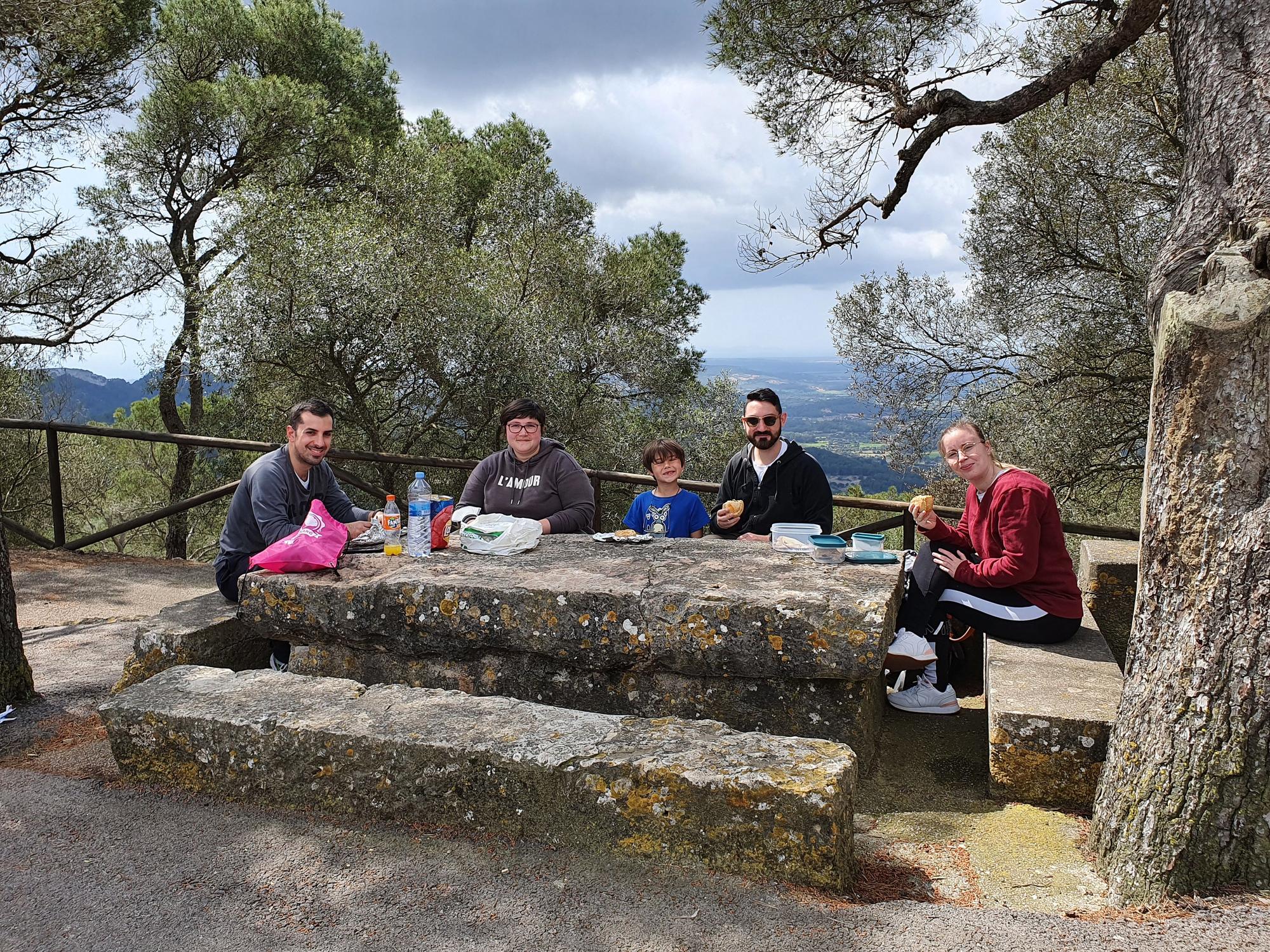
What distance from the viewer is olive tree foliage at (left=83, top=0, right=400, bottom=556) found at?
13.1m

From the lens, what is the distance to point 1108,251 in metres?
9.04

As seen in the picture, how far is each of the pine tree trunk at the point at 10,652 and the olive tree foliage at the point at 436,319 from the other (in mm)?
6376

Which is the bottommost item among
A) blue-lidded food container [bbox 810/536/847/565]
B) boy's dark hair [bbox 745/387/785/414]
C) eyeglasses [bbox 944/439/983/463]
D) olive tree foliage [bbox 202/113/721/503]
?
blue-lidded food container [bbox 810/536/847/565]

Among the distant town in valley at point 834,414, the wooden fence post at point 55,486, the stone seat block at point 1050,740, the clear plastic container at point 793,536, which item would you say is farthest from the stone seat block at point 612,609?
the wooden fence post at point 55,486

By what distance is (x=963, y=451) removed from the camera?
410 cm

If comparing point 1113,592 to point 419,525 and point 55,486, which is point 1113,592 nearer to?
point 419,525

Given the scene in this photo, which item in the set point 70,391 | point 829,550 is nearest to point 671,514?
A: point 829,550

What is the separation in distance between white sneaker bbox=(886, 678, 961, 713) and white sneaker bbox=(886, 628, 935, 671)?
169mm

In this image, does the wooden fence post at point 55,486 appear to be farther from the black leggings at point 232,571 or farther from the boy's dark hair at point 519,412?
the boy's dark hair at point 519,412

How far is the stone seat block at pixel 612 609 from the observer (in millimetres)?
3303

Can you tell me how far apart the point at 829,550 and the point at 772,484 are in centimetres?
98

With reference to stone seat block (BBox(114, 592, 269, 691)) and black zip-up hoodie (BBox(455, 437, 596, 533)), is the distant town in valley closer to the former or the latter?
black zip-up hoodie (BBox(455, 437, 596, 533))

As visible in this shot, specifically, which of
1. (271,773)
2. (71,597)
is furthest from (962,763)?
(71,597)

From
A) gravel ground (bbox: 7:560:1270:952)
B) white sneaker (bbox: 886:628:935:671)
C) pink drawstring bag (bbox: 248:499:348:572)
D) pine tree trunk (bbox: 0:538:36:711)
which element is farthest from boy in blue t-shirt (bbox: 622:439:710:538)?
pine tree trunk (bbox: 0:538:36:711)
